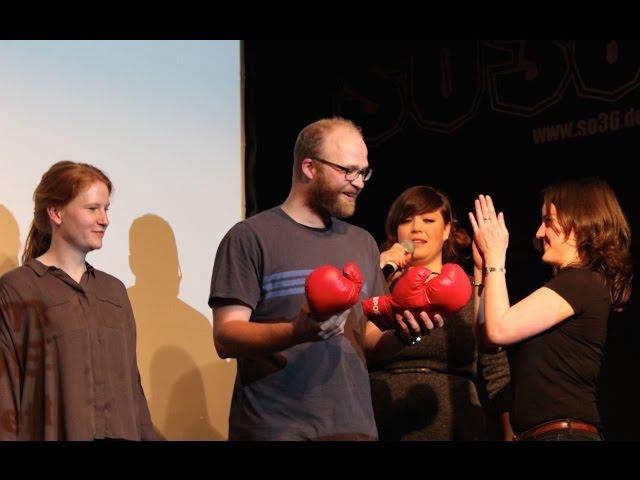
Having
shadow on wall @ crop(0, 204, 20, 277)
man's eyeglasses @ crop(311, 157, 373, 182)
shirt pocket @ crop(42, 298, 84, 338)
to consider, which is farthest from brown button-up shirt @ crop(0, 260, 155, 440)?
man's eyeglasses @ crop(311, 157, 373, 182)

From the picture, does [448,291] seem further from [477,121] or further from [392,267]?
[477,121]

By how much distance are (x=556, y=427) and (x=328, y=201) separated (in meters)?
0.86

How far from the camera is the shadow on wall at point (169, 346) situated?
11.6ft

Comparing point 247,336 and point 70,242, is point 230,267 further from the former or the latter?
point 70,242

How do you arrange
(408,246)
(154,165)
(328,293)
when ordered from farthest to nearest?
(154,165) < (408,246) < (328,293)

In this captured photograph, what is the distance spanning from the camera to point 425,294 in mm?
2467

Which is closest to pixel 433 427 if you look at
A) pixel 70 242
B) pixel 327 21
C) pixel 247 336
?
pixel 247 336

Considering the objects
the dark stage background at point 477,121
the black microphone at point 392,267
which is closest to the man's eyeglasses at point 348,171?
the black microphone at point 392,267

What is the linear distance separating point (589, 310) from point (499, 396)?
777mm

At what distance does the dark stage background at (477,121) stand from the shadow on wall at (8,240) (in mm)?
1182

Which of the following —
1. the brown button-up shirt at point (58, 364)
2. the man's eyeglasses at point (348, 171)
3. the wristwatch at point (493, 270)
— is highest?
the man's eyeglasses at point (348, 171)

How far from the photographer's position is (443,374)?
318cm

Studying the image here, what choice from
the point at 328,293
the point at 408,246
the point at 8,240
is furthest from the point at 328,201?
the point at 8,240

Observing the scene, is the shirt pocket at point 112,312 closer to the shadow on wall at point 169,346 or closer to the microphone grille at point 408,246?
the shadow on wall at point 169,346
